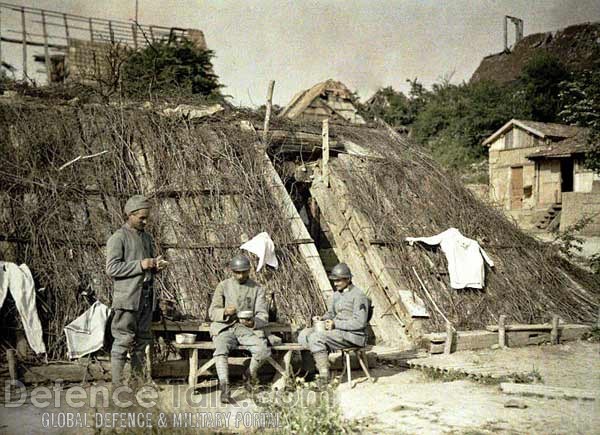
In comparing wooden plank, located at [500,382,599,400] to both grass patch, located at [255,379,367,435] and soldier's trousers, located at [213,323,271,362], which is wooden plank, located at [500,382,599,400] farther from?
soldier's trousers, located at [213,323,271,362]

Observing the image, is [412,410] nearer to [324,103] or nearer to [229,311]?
[229,311]

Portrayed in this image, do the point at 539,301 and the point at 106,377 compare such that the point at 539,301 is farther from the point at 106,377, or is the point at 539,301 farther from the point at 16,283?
the point at 16,283

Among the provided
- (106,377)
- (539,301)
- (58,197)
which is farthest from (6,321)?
(539,301)

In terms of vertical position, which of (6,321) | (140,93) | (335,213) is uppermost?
(140,93)

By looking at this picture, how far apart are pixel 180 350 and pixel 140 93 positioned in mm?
5310

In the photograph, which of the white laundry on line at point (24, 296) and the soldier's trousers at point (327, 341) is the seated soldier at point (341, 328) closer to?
the soldier's trousers at point (327, 341)

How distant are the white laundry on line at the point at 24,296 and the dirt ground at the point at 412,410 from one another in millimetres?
922

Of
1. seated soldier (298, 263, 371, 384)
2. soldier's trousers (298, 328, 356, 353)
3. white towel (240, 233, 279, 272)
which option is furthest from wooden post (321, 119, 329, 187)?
soldier's trousers (298, 328, 356, 353)

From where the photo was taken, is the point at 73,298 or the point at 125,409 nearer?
the point at 125,409

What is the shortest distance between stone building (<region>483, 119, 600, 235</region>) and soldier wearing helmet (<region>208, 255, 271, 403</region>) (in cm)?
1746

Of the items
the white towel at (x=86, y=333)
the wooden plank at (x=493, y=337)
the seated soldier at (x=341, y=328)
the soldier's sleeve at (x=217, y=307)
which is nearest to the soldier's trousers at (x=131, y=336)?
the white towel at (x=86, y=333)

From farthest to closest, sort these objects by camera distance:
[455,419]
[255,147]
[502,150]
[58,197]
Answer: [502,150] → [255,147] → [58,197] → [455,419]

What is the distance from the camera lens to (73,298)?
23.3ft

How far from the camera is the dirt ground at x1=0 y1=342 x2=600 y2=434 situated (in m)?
5.23
